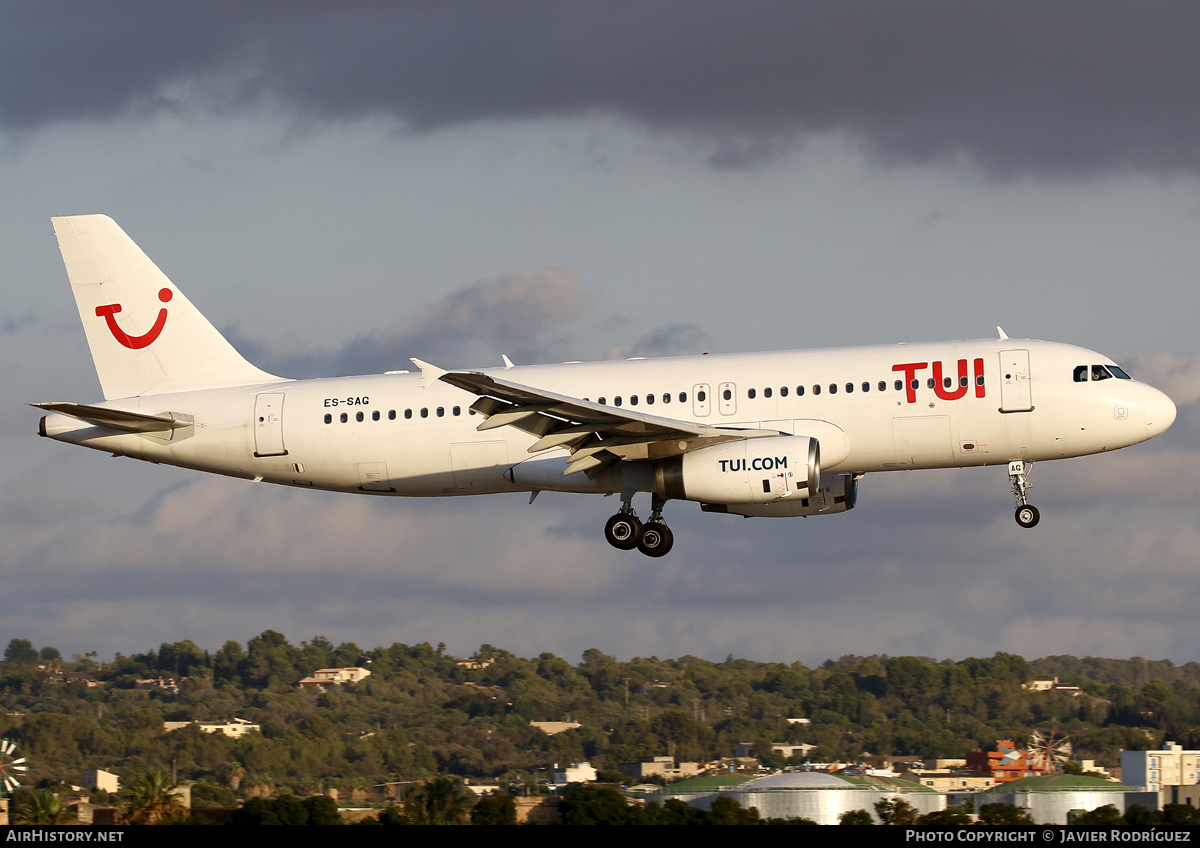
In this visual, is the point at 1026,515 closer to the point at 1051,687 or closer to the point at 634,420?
the point at 634,420

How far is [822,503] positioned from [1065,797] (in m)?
44.3

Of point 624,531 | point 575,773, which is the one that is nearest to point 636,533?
point 624,531

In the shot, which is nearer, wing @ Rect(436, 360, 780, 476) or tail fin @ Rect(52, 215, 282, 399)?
wing @ Rect(436, 360, 780, 476)

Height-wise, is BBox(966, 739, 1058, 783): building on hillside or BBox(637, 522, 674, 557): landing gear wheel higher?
BBox(637, 522, 674, 557): landing gear wheel

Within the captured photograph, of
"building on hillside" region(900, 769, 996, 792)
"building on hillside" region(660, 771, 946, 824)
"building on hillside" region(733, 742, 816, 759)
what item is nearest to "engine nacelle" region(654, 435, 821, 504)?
"building on hillside" region(660, 771, 946, 824)

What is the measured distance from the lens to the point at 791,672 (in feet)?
491

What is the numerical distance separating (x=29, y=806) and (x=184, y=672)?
108m

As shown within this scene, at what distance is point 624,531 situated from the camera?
42.8 metres

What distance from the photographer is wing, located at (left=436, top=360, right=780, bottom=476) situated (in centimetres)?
3778

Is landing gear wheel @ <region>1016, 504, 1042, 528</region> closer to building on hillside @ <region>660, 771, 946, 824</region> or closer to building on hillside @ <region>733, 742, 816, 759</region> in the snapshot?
building on hillside @ <region>660, 771, 946, 824</region>

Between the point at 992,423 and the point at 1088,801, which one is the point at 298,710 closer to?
the point at 1088,801

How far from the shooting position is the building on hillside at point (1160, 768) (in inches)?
3910

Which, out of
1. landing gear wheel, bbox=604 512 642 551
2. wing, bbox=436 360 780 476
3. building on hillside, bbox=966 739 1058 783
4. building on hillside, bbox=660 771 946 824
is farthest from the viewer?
building on hillside, bbox=966 739 1058 783

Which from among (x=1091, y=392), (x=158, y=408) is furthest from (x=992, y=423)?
(x=158, y=408)
